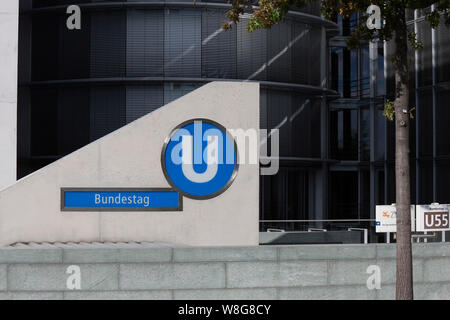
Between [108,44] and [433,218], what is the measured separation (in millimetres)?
25058

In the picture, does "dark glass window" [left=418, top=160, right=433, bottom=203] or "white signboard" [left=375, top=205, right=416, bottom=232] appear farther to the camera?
"dark glass window" [left=418, top=160, right=433, bottom=203]

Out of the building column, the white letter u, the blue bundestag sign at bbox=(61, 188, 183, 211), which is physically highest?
the building column

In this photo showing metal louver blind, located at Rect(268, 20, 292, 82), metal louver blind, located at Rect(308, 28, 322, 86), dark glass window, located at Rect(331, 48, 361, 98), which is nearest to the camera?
metal louver blind, located at Rect(268, 20, 292, 82)

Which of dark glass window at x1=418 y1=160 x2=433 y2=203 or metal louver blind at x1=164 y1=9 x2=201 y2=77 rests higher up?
metal louver blind at x1=164 y1=9 x2=201 y2=77

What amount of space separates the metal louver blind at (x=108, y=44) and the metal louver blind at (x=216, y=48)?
163 inches

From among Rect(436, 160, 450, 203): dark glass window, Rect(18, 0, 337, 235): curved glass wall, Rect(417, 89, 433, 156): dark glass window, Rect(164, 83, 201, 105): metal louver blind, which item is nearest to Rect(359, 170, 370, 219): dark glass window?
Rect(417, 89, 433, 156): dark glass window

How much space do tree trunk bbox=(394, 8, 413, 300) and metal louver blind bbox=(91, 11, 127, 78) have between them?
88.0ft

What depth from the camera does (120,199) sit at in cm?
1570

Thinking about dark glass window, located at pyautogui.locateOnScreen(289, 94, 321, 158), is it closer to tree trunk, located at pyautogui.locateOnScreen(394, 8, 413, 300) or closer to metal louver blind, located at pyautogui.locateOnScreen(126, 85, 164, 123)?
metal louver blind, located at pyautogui.locateOnScreen(126, 85, 164, 123)

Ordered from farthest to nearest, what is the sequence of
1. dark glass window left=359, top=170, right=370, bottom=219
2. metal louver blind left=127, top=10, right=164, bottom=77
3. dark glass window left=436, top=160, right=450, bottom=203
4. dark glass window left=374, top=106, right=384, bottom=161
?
dark glass window left=359, top=170, right=370, bottom=219 < dark glass window left=374, top=106, right=384, bottom=161 < dark glass window left=436, top=160, right=450, bottom=203 < metal louver blind left=127, top=10, right=164, bottom=77

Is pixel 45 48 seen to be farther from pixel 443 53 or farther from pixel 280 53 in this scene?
pixel 443 53

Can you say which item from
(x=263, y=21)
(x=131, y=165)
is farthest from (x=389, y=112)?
(x=131, y=165)

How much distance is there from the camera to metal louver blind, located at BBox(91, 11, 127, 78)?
3912 centimetres

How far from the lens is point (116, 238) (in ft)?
51.4
